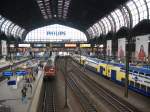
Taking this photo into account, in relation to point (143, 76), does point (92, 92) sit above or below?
below

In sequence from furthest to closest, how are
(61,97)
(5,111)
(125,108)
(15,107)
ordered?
1. (61,97)
2. (125,108)
3. (15,107)
4. (5,111)

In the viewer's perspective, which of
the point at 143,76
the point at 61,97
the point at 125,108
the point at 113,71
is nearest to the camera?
the point at 125,108

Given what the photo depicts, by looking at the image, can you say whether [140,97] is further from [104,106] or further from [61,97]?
[61,97]

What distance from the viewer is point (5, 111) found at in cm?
2159

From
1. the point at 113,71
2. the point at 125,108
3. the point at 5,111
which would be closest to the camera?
the point at 5,111

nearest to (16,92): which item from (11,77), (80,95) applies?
(11,77)

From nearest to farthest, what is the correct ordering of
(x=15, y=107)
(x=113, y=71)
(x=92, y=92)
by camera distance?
(x=15, y=107) → (x=92, y=92) → (x=113, y=71)

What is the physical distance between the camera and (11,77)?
34562 mm

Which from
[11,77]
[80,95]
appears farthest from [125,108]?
[11,77]

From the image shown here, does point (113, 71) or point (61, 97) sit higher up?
point (113, 71)

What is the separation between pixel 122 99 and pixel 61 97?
8.99 metres

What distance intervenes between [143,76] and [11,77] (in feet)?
53.6

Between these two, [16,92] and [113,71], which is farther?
[113,71]

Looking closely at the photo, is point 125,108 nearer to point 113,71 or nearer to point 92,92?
point 92,92
